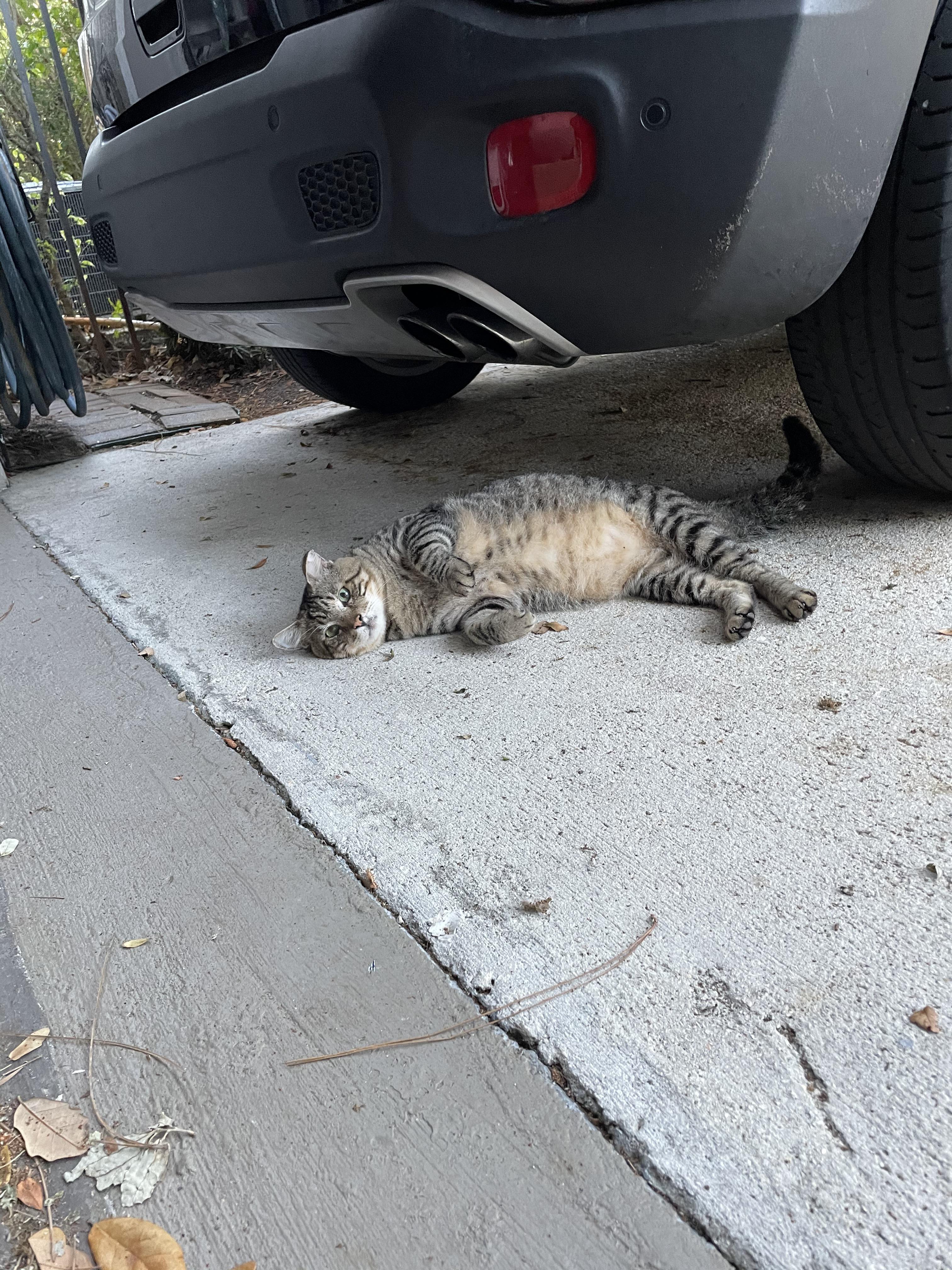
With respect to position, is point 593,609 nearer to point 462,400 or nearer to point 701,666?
point 701,666

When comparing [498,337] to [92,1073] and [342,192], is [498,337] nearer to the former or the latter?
[342,192]

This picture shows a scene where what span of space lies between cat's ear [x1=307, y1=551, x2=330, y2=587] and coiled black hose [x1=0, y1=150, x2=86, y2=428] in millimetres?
3125

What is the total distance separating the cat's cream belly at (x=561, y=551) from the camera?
121 inches

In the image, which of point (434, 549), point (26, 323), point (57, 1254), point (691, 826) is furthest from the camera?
point (26, 323)

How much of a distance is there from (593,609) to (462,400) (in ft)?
9.30

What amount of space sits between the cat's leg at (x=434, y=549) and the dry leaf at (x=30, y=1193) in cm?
203

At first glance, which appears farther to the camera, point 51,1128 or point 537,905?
point 537,905

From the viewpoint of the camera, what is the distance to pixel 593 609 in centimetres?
297

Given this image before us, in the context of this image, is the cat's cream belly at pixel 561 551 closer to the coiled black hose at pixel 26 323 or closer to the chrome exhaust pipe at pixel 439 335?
the chrome exhaust pipe at pixel 439 335

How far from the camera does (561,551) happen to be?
10.2ft

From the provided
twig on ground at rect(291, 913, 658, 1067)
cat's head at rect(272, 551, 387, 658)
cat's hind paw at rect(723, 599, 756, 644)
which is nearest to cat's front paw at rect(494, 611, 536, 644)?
cat's head at rect(272, 551, 387, 658)

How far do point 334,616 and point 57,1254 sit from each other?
1.88m

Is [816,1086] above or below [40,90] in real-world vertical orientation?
below

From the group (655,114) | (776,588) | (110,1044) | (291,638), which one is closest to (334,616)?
(291,638)
